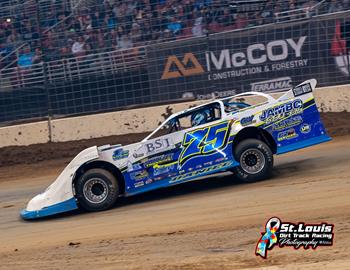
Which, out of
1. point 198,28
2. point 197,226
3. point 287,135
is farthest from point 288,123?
point 198,28

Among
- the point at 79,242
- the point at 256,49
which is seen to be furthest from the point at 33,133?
the point at 79,242

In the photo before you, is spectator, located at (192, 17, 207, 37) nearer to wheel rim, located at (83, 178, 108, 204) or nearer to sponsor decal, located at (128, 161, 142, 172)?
sponsor decal, located at (128, 161, 142, 172)

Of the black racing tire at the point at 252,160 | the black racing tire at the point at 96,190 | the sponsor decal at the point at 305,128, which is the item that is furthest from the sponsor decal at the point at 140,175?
the sponsor decal at the point at 305,128

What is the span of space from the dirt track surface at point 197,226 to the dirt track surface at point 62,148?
3014 mm

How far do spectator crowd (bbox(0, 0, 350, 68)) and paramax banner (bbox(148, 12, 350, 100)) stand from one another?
14.6 inches

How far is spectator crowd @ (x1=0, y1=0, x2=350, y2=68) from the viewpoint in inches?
655

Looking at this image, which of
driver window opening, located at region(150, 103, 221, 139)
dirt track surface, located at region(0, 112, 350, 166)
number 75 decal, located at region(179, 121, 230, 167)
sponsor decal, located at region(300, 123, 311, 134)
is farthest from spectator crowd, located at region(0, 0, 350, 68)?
number 75 decal, located at region(179, 121, 230, 167)

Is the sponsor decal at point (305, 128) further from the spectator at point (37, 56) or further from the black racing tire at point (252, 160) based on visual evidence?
the spectator at point (37, 56)

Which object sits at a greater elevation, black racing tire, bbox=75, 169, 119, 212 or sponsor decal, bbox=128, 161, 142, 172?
sponsor decal, bbox=128, 161, 142, 172

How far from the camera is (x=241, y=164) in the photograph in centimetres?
1062

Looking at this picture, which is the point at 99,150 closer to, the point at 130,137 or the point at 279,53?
the point at 130,137

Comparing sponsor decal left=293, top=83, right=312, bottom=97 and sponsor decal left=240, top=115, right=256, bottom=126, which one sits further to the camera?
sponsor decal left=293, top=83, right=312, bottom=97

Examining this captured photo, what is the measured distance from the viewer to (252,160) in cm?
1068

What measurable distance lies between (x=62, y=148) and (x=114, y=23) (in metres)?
3.38
